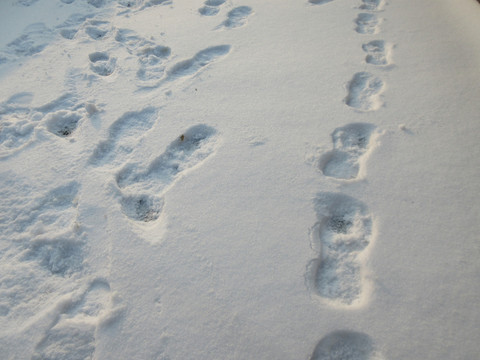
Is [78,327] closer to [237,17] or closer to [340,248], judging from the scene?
[340,248]

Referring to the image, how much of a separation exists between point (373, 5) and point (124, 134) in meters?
1.54

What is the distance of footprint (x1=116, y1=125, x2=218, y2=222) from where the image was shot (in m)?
1.06

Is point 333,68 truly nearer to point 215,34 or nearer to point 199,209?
point 215,34

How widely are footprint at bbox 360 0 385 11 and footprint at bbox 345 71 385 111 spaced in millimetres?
619

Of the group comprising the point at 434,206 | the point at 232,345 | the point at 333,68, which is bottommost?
A: the point at 232,345

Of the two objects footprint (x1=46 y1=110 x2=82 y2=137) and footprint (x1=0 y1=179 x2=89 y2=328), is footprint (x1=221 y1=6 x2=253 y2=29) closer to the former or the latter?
footprint (x1=46 y1=110 x2=82 y2=137)

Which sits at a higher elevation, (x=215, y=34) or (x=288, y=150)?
(x=215, y=34)

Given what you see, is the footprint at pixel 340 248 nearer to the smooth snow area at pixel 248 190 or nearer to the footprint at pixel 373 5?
the smooth snow area at pixel 248 190

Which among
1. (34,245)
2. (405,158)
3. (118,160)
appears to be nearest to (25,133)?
(118,160)

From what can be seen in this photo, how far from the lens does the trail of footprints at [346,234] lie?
757 mm

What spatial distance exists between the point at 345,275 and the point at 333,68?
3.16ft

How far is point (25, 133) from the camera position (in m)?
1.30

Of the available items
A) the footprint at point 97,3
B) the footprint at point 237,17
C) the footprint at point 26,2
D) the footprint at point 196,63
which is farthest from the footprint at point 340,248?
the footprint at point 26,2

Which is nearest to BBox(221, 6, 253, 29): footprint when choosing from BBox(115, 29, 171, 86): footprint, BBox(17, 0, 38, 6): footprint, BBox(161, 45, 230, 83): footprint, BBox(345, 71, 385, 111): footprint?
BBox(161, 45, 230, 83): footprint
